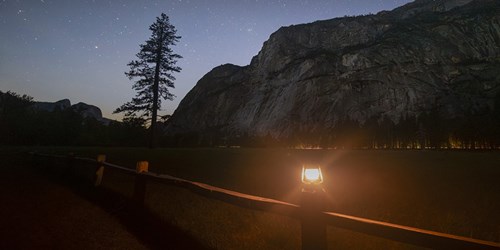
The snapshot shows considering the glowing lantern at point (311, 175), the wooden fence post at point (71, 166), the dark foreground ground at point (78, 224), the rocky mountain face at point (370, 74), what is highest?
the rocky mountain face at point (370, 74)

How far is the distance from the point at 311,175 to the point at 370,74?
109 meters

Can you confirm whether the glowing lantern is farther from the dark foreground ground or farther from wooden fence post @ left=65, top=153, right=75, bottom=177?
wooden fence post @ left=65, top=153, right=75, bottom=177

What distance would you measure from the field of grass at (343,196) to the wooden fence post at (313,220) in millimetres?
254

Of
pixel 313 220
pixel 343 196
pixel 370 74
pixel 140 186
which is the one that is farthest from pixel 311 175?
pixel 370 74

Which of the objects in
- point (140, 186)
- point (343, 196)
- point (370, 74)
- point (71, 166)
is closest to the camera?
point (140, 186)

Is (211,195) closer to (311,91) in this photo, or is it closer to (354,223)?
(354,223)

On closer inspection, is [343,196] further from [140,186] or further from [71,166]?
[71,166]

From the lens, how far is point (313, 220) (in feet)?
10.7

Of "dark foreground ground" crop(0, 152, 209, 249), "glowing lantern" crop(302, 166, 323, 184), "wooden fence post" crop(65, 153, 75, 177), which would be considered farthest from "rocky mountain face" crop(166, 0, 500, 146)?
"glowing lantern" crop(302, 166, 323, 184)

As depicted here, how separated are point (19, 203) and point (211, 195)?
18.1 ft

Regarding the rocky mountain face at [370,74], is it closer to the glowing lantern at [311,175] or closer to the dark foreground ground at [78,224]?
the dark foreground ground at [78,224]

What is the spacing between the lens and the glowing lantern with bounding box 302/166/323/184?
3572 mm

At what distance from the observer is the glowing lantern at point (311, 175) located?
11.7 feet

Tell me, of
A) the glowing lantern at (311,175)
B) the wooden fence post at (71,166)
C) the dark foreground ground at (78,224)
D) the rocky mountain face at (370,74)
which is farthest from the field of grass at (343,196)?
the rocky mountain face at (370,74)
